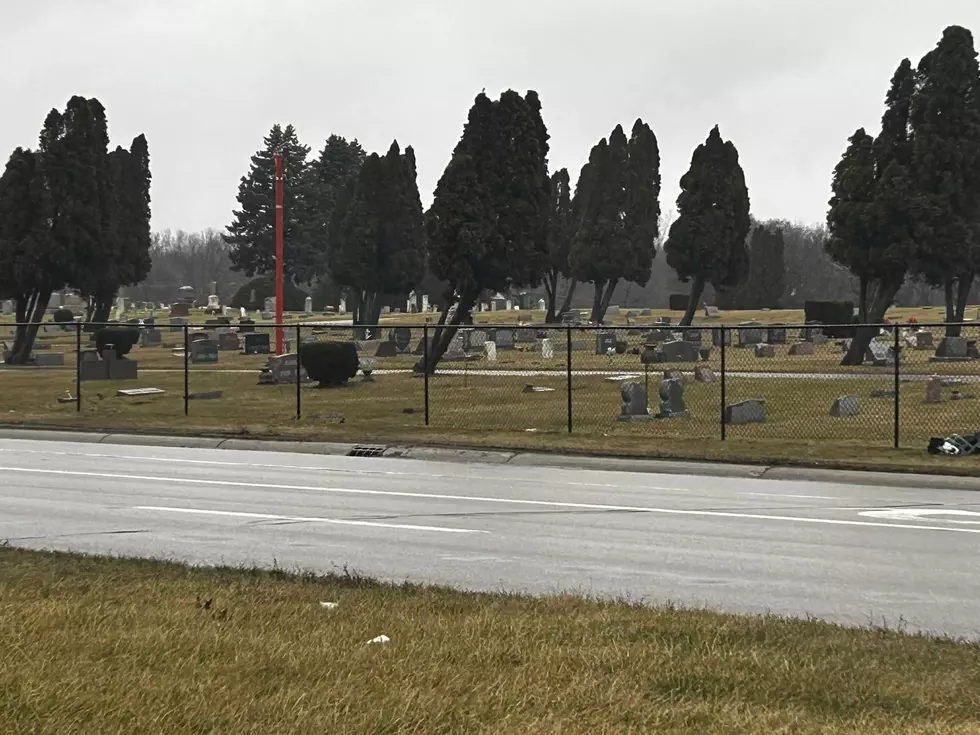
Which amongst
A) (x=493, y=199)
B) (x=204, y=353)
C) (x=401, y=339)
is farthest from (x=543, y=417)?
(x=401, y=339)

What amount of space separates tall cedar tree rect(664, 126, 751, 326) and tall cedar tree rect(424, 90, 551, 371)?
20.2 meters

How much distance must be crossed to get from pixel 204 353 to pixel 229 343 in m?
8.09

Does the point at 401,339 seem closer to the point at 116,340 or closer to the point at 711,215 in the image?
the point at 116,340

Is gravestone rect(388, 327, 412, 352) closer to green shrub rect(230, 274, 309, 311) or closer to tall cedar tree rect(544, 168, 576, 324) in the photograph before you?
tall cedar tree rect(544, 168, 576, 324)

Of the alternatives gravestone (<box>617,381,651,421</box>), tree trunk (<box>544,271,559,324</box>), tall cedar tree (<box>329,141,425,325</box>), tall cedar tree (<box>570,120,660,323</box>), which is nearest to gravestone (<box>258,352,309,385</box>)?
gravestone (<box>617,381,651,421</box>)

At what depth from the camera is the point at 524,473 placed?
16.5 meters

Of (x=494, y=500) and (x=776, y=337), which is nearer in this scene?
(x=494, y=500)

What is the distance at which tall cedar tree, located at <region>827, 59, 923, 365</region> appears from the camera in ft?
119

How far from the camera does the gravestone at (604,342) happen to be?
144 feet

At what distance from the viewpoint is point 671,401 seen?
76.2ft

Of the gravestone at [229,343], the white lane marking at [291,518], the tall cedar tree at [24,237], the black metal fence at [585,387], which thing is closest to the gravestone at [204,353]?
the black metal fence at [585,387]

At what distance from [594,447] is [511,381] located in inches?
391

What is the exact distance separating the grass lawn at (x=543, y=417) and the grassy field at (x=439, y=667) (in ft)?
33.1

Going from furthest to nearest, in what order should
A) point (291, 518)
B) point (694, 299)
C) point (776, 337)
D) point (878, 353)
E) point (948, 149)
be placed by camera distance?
point (694, 299) → point (776, 337) → point (878, 353) → point (948, 149) → point (291, 518)
